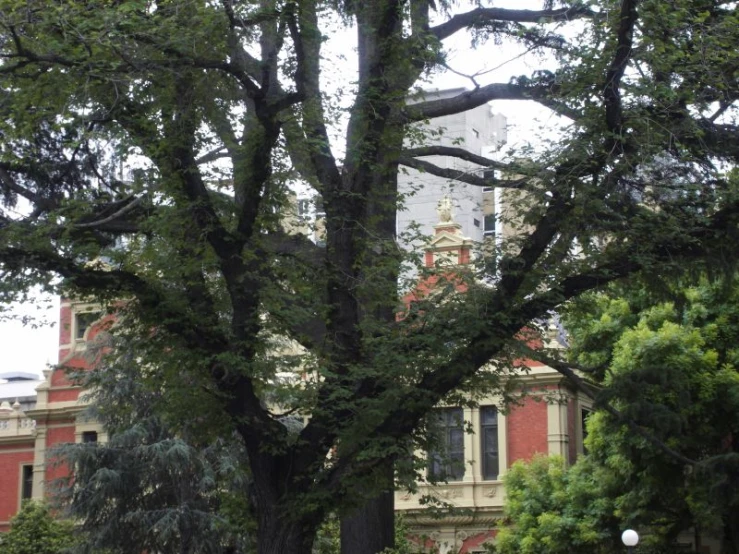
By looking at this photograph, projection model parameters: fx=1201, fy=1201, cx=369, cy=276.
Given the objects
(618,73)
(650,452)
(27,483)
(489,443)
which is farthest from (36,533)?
(618,73)

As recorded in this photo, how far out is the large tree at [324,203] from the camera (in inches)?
488

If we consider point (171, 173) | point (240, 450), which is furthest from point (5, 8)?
point (240, 450)

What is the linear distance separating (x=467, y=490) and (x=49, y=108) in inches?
862

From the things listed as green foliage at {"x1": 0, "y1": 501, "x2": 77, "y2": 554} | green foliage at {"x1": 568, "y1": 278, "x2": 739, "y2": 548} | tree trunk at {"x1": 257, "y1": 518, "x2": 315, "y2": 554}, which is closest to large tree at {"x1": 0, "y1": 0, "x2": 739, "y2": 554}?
tree trunk at {"x1": 257, "y1": 518, "x2": 315, "y2": 554}

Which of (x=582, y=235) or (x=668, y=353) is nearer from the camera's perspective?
(x=582, y=235)

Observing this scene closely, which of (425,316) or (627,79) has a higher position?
(627,79)

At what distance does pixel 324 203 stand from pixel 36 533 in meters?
23.7

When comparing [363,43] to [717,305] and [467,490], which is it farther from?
[467,490]

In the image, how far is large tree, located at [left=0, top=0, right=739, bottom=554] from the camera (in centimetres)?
1241

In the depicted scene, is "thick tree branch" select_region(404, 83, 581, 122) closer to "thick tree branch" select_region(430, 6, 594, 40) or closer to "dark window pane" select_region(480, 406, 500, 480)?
"thick tree branch" select_region(430, 6, 594, 40)

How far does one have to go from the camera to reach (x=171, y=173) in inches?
503

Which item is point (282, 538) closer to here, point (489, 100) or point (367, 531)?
point (367, 531)

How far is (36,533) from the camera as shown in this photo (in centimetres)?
3425

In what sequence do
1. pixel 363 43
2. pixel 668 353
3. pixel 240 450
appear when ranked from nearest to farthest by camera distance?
pixel 363 43 < pixel 668 353 < pixel 240 450
